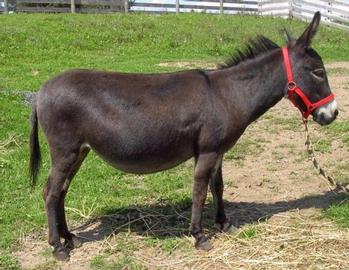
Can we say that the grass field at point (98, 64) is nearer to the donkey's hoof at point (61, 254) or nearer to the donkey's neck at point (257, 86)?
the donkey's hoof at point (61, 254)

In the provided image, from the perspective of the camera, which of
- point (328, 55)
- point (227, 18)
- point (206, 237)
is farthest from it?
point (227, 18)

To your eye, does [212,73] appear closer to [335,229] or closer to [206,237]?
[206,237]

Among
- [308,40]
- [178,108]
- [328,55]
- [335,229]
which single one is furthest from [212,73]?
[328,55]

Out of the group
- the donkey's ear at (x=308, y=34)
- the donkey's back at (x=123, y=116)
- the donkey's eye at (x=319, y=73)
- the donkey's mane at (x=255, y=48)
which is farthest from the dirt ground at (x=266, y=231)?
the donkey's ear at (x=308, y=34)

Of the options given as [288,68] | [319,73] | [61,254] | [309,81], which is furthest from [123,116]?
[319,73]

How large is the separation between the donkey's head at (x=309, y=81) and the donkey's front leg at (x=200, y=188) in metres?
1.00

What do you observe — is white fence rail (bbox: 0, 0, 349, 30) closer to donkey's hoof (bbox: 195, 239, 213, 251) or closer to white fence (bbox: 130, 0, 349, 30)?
white fence (bbox: 130, 0, 349, 30)

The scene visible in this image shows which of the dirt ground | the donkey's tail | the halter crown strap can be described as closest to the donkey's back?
the donkey's tail

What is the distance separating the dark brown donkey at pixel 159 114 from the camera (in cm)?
465

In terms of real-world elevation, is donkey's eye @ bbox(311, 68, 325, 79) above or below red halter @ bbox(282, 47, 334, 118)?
above

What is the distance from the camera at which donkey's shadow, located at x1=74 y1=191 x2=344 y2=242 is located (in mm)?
5285

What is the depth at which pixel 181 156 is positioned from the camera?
4875 millimetres

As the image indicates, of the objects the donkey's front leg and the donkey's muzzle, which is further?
the donkey's muzzle

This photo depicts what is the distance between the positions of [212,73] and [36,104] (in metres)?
1.68
